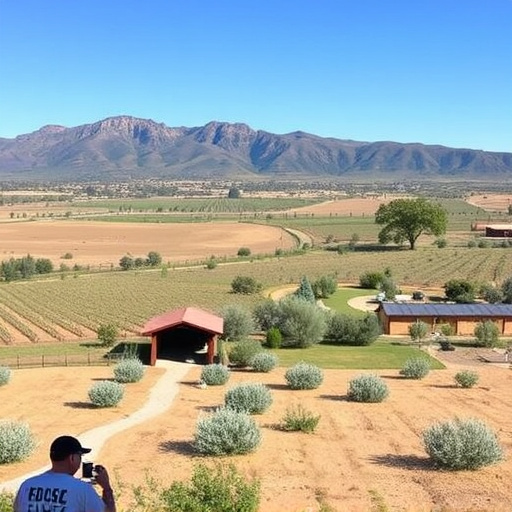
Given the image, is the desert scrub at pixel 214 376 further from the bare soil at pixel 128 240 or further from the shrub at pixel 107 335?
the bare soil at pixel 128 240

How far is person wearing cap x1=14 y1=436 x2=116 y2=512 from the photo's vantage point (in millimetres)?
6078

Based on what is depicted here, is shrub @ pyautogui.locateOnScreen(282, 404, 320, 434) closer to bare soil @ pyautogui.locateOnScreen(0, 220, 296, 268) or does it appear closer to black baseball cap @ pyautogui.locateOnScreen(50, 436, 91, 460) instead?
black baseball cap @ pyautogui.locateOnScreen(50, 436, 91, 460)

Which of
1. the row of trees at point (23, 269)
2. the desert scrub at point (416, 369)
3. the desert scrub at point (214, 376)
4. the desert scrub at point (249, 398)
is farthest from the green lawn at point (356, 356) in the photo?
the row of trees at point (23, 269)

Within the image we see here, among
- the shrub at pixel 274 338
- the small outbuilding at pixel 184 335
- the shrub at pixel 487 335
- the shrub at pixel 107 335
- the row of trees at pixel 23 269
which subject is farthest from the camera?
the row of trees at pixel 23 269

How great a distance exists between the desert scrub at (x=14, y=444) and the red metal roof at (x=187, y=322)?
48.9 feet

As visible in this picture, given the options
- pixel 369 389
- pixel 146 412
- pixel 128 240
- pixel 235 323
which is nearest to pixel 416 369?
pixel 369 389

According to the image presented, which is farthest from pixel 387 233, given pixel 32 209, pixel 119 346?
pixel 32 209

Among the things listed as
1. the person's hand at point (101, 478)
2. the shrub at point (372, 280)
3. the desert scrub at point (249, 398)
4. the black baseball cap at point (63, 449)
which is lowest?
the shrub at point (372, 280)

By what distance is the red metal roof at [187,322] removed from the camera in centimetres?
3114

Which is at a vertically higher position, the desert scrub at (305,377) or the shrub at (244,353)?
the desert scrub at (305,377)

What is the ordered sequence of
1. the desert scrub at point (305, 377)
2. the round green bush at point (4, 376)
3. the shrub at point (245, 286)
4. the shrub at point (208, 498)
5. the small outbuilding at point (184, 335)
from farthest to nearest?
the shrub at point (245, 286)
the small outbuilding at point (184, 335)
the round green bush at point (4, 376)
the desert scrub at point (305, 377)
the shrub at point (208, 498)

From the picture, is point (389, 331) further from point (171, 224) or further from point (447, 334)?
point (171, 224)

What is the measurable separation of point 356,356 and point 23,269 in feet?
167

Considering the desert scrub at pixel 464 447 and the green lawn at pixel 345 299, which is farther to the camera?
the green lawn at pixel 345 299
